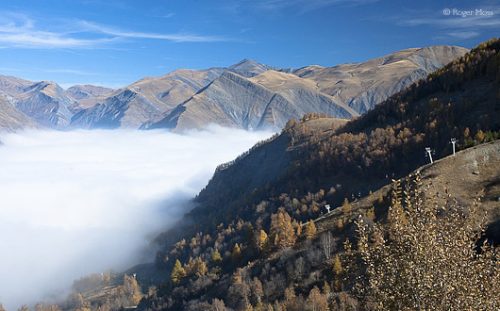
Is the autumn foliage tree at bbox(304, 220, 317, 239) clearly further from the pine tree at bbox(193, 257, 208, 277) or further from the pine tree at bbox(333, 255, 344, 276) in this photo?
the pine tree at bbox(193, 257, 208, 277)

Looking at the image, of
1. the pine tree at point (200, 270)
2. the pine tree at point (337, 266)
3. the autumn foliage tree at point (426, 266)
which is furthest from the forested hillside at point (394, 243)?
the pine tree at point (200, 270)

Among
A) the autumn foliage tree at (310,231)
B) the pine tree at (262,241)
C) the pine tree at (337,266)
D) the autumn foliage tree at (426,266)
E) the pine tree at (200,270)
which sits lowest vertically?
the pine tree at (200,270)

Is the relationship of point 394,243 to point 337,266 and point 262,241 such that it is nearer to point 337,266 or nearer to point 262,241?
point 337,266

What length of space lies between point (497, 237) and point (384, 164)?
11530 cm

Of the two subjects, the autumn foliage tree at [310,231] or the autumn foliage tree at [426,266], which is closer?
the autumn foliage tree at [426,266]

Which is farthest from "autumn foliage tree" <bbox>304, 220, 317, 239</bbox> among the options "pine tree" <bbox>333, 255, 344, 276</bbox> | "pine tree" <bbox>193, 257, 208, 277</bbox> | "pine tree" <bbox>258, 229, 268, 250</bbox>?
"pine tree" <bbox>193, 257, 208, 277</bbox>

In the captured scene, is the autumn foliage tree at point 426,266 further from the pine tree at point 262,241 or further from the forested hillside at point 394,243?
the pine tree at point 262,241

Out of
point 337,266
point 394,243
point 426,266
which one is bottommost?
point 337,266

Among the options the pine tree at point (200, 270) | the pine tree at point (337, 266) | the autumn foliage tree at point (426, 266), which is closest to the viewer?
the autumn foliage tree at point (426, 266)

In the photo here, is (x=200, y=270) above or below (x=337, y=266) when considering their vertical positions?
below

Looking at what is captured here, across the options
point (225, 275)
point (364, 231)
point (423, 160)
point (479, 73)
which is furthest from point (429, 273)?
point (479, 73)

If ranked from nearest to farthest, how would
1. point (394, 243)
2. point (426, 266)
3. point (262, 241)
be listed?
point (426, 266), point (394, 243), point (262, 241)

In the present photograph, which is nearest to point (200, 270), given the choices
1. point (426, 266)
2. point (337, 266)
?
point (337, 266)

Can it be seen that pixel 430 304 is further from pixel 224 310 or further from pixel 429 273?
pixel 224 310
